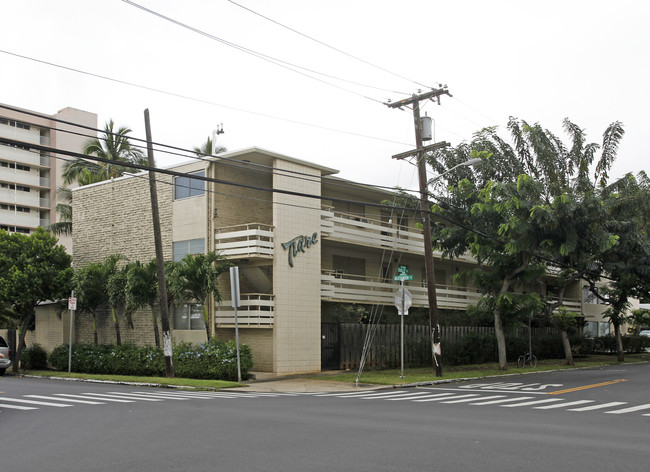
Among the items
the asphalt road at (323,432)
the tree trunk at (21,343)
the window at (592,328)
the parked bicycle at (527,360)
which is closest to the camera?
the asphalt road at (323,432)

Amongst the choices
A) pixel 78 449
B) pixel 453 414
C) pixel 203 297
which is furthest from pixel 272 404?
pixel 203 297

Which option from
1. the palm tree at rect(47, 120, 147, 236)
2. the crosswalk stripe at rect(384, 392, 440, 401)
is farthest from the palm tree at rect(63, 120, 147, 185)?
the crosswalk stripe at rect(384, 392, 440, 401)

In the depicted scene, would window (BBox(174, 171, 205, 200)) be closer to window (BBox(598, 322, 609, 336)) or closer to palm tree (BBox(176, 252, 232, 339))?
palm tree (BBox(176, 252, 232, 339))

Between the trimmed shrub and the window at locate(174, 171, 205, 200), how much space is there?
385 inches

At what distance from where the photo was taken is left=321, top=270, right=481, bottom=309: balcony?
93.5ft

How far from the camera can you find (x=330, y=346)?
1112 inches

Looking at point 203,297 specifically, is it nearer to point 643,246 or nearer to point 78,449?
point 78,449

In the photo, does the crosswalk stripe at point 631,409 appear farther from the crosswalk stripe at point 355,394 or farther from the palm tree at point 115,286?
the palm tree at point 115,286

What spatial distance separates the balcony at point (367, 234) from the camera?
2858 cm

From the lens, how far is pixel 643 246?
31.0 meters

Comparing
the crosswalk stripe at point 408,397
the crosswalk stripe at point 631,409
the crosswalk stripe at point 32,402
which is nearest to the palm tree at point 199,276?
the crosswalk stripe at point 32,402

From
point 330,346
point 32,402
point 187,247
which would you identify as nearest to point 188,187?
point 187,247

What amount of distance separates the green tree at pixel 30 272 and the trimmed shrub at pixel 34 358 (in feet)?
2.25

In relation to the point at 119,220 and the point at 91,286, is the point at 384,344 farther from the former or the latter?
the point at 119,220
